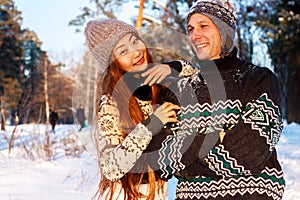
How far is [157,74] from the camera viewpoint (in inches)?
66.2

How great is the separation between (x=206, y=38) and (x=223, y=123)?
37 cm

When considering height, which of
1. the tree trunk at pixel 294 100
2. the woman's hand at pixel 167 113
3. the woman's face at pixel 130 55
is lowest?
the tree trunk at pixel 294 100

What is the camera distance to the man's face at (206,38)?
5.10 feet

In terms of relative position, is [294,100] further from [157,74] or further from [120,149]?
Answer: [120,149]

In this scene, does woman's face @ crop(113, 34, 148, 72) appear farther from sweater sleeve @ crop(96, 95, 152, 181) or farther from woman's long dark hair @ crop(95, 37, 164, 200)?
sweater sleeve @ crop(96, 95, 152, 181)

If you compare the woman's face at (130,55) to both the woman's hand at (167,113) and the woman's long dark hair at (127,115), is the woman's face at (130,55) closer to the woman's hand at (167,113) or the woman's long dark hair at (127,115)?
the woman's long dark hair at (127,115)

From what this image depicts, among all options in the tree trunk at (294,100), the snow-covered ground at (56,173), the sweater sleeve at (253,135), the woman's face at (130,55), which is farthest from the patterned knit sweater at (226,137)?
the tree trunk at (294,100)

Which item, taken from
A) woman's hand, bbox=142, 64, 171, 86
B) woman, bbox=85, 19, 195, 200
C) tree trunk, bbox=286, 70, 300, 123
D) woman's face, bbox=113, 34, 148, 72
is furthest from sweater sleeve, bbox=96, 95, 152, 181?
tree trunk, bbox=286, 70, 300, 123

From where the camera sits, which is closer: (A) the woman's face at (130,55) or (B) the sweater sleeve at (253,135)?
(B) the sweater sleeve at (253,135)

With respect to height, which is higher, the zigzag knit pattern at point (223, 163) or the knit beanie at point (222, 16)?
the knit beanie at point (222, 16)

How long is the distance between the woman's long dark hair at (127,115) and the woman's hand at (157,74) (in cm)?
5

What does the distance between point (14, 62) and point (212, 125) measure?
31.1 meters

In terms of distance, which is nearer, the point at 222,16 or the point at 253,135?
the point at 253,135

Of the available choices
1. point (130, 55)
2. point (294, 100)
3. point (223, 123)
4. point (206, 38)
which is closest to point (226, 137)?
point (223, 123)
